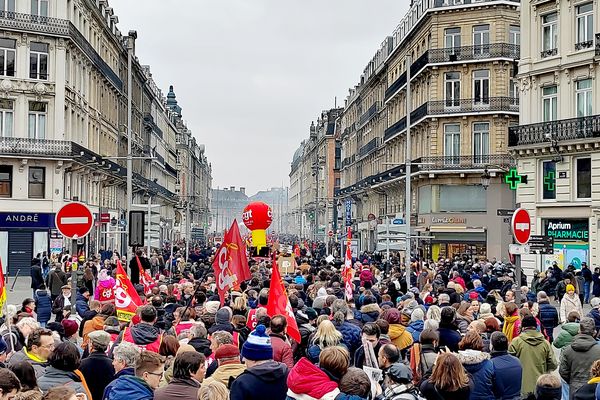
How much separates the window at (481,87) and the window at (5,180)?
89.5 ft

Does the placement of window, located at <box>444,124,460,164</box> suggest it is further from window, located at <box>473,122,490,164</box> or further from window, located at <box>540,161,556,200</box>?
window, located at <box>540,161,556,200</box>

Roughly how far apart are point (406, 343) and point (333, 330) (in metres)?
1.98

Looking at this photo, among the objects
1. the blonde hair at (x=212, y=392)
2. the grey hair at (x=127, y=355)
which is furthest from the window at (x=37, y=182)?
the blonde hair at (x=212, y=392)

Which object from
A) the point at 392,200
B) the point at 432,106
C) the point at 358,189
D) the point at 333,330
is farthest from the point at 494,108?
the point at 333,330

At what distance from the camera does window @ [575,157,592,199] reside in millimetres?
33281

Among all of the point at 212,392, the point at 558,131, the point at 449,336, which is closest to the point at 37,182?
the point at 558,131

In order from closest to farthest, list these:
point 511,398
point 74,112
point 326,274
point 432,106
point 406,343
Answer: point 511,398
point 406,343
point 326,274
point 74,112
point 432,106

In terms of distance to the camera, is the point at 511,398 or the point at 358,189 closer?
the point at 511,398

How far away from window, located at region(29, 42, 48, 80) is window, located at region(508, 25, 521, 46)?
88.5 feet

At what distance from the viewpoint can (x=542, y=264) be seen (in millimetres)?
34250

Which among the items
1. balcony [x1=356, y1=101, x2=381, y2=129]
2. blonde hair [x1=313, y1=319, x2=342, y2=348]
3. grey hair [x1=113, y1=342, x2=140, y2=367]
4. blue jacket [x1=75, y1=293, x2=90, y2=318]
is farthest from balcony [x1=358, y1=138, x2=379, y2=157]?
grey hair [x1=113, y1=342, x2=140, y2=367]

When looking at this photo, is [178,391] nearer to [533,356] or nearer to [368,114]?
[533,356]

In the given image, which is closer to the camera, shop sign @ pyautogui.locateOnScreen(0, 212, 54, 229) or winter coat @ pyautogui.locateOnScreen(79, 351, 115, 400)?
winter coat @ pyautogui.locateOnScreen(79, 351, 115, 400)

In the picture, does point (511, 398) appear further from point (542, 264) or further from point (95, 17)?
point (95, 17)
